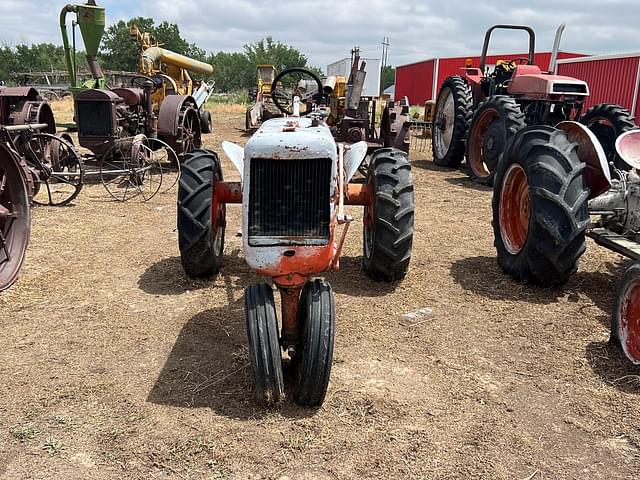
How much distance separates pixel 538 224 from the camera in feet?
14.9

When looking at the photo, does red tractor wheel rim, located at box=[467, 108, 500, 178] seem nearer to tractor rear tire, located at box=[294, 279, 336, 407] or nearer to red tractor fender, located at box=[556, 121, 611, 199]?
red tractor fender, located at box=[556, 121, 611, 199]

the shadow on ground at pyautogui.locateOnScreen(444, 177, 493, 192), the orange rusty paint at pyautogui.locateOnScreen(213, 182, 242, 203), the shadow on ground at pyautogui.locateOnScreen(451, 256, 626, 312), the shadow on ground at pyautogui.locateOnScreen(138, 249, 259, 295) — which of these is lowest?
the shadow on ground at pyautogui.locateOnScreen(138, 249, 259, 295)

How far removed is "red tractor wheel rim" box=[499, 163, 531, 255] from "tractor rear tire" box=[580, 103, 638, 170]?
12.1 ft

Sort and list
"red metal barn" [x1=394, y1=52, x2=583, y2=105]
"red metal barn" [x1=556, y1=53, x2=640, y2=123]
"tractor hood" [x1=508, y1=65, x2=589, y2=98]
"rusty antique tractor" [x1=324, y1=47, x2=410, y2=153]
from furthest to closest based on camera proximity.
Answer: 1. "red metal barn" [x1=394, y1=52, x2=583, y2=105]
2. "red metal barn" [x1=556, y1=53, x2=640, y2=123]
3. "rusty antique tractor" [x1=324, y1=47, x2=410, y2=153]
4. "tractor hood" [x1=508, y1=65, x2=589, y2=98]

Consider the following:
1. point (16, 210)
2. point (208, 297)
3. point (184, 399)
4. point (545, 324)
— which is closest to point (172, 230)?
point (16, 210)

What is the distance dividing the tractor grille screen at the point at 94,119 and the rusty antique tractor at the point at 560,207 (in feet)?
23.0

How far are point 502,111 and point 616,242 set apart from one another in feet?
17.3

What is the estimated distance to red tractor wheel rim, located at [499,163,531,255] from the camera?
17.5ft

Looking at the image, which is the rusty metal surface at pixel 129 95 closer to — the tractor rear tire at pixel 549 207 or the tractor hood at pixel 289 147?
the tractor rear tire at pixel 549 207

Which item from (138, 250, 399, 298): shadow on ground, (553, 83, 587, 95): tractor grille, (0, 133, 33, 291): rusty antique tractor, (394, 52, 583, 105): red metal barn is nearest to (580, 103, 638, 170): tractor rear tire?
(553, 83, 587, 95): tractor grille

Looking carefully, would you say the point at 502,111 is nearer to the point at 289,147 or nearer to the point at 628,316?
the point at 628,316

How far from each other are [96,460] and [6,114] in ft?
25.4

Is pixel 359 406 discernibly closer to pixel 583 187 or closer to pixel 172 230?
pixel 583 187

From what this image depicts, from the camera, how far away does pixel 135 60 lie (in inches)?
2270
